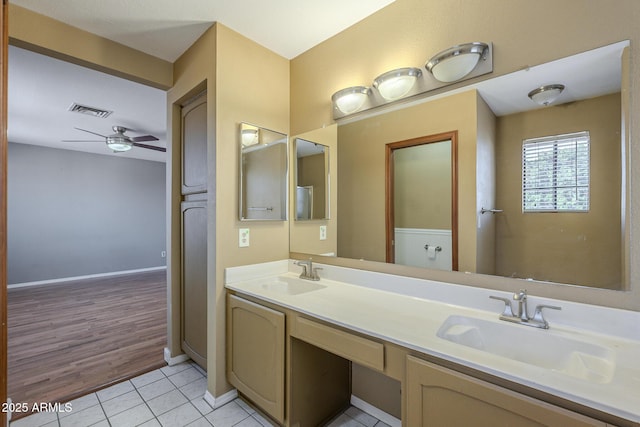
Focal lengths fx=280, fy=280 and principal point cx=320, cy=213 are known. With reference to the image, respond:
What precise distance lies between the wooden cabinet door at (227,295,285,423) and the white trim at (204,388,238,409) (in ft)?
0.40

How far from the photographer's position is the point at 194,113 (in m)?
2.26

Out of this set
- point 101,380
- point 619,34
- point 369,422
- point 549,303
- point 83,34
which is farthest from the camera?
point 101,380

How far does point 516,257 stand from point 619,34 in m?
0.92

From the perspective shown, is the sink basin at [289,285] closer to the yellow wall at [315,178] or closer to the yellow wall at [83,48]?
the yellow wall at [315,178]

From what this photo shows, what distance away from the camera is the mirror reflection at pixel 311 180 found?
214 centimetres

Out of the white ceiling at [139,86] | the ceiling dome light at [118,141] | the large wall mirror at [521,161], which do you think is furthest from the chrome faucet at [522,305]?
the ceiling dome light at [118,141]

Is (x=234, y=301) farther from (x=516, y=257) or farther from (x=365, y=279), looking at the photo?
(x=516, y=257)

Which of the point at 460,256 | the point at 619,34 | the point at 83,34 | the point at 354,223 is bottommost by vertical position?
the point at 460,256

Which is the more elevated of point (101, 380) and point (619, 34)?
point (619, 34)

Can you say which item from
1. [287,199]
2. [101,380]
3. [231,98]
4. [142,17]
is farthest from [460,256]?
[101,380]

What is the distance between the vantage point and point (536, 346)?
42.9 inches

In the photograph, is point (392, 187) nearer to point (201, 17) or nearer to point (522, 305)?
point (522, 305)

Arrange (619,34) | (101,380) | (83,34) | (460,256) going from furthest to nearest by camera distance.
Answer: (101,380), (83,34), (460,256), (619,34)

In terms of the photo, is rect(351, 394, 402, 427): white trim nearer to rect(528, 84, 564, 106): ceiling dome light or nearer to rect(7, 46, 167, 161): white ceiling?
rect(528, 84, 564, 106): ceiling dome light
